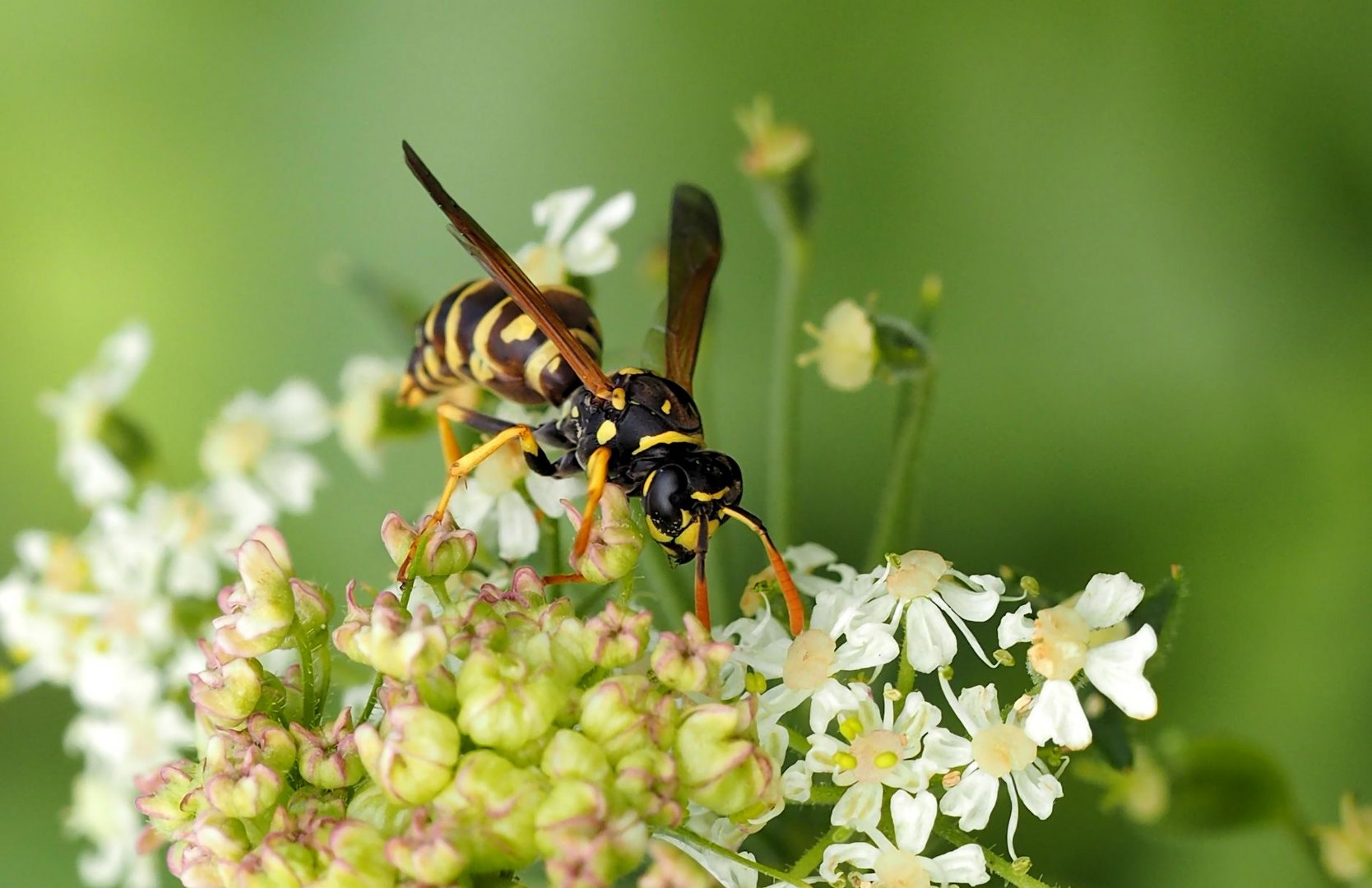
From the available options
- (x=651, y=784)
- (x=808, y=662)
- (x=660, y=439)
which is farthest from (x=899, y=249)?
(x=651, y=784)

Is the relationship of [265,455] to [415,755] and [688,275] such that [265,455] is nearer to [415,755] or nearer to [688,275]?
[688,275]

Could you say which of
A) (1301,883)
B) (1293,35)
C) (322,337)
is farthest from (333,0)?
(1301,883)

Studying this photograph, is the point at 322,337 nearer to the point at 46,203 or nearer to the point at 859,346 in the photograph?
the point at 46,203

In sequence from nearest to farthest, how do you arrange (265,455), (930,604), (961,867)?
(961,867)
(930,604)
(265,455)

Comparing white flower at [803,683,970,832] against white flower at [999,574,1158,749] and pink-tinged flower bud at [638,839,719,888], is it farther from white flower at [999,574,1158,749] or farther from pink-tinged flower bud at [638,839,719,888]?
pink-tinged flower bud at [638,839,719,888]

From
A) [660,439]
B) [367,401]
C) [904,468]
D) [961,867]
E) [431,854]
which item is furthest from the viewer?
[367,401]
